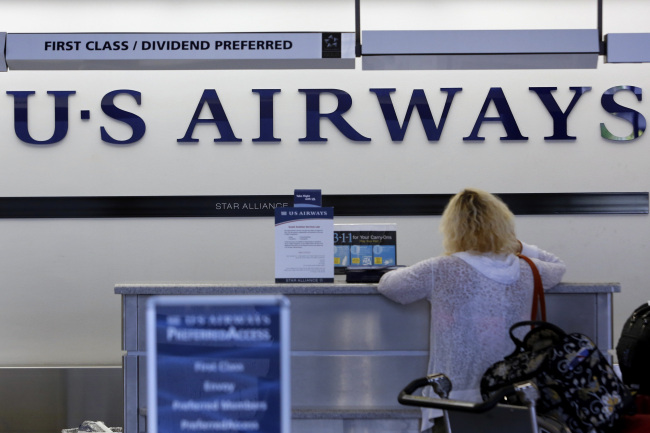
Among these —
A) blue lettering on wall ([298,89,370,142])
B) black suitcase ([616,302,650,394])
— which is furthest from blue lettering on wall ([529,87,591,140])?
black suitcase ([616,302,650,394])

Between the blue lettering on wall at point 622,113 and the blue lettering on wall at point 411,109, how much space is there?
1.07 meters

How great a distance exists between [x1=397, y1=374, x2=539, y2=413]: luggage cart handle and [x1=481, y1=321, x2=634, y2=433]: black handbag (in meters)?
0.23

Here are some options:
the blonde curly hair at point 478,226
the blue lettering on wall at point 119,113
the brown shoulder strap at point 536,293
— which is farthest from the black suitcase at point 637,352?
the blue lettering on wall at point 119,113

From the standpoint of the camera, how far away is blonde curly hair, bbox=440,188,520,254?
3.22m

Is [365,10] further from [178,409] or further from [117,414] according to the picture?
[178,409]

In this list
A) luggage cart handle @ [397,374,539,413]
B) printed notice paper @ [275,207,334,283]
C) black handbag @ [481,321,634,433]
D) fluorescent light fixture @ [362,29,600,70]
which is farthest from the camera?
fluorescent light fixture @ [362,29,600,70]

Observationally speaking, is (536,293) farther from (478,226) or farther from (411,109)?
(411,109)

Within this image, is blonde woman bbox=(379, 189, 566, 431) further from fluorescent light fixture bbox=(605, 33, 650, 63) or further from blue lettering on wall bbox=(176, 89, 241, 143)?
blue lettering on wall bbox=(176, 89, 241, 143)

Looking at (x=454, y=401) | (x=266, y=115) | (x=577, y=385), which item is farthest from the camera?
(x=266, y=115)

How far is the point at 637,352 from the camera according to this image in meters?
2.68

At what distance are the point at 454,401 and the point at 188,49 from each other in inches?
101

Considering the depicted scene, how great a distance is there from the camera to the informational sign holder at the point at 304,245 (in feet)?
12.0

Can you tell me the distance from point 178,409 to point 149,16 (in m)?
4.53

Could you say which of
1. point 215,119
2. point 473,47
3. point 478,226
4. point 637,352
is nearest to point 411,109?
point 215,119
